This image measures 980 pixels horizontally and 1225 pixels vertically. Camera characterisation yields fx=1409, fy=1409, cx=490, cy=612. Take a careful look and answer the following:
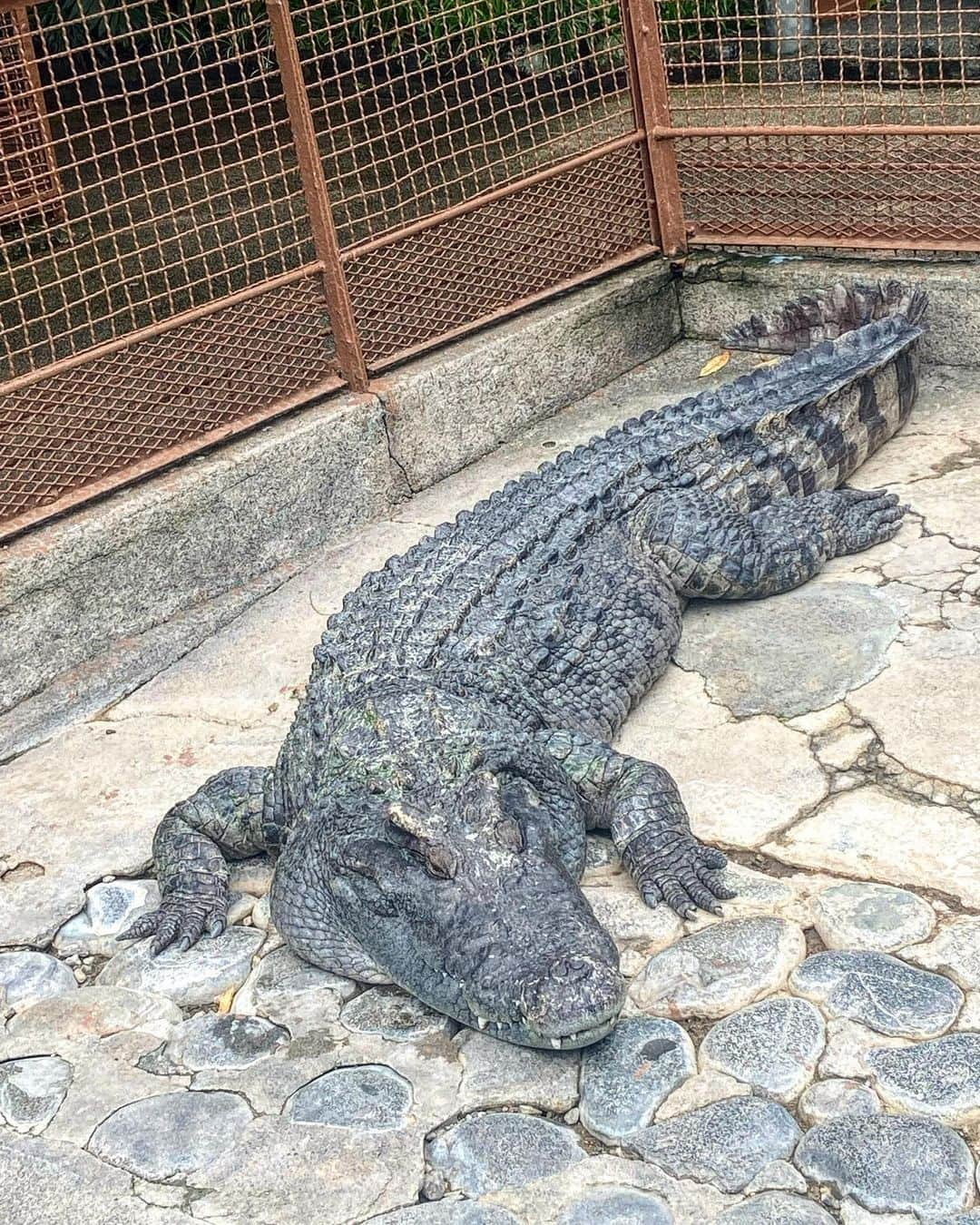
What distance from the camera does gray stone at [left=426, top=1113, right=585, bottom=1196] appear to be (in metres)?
2.45

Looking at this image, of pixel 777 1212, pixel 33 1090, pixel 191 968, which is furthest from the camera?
pixel 191 968

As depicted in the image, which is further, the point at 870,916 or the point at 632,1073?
the point at 870,916

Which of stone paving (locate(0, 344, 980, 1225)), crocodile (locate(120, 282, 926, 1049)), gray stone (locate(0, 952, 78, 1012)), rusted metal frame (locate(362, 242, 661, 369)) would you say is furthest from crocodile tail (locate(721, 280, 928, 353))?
gray stone (locate(0, 952, 78, 1012))

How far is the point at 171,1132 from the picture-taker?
2.66m

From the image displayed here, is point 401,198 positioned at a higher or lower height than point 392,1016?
higher

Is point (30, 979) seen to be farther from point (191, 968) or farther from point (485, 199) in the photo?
point (485, 199)

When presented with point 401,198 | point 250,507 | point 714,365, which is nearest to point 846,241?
point 714,365

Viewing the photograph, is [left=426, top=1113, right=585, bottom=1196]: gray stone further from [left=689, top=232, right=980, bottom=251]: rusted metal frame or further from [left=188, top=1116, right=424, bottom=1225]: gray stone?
[left=689, top=232, right=980, bottom=251]: rusted metal frame

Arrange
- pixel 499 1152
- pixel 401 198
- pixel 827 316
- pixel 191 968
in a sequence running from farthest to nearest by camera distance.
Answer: pixel 401 198, pixel 827 316, pixel 191 968, pixel 499 1152

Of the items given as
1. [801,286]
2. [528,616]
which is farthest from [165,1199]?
[801,286]

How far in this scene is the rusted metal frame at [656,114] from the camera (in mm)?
5492

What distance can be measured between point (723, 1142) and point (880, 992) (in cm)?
47

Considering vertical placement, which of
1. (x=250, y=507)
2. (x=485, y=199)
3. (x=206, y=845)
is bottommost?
(x=206, y=845)

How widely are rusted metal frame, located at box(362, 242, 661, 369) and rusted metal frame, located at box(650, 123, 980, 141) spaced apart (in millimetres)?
472
